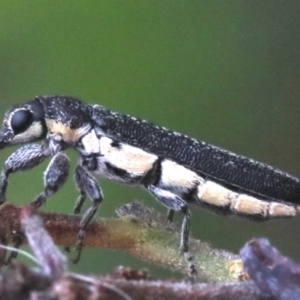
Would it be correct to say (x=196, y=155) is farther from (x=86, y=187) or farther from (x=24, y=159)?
(x=24, y=159)

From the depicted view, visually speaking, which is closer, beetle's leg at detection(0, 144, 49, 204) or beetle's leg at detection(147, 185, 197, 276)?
beetle's leg at detection(147, 185, 197, 276)

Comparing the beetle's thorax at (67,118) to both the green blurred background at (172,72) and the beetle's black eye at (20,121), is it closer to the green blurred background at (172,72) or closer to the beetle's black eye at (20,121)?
the beetle's black eye at (20,121)

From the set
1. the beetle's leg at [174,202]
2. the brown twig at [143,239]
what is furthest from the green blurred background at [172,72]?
the brown twig at [143,239]

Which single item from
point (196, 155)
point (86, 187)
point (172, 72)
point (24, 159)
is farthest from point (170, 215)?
point (172, 72)

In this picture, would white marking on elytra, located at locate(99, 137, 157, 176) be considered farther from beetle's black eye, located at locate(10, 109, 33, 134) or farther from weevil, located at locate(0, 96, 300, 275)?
beetle's black eye, located at locate(10, 109, 33, 134)

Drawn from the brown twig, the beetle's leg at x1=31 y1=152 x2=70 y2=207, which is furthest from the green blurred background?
the brown twig

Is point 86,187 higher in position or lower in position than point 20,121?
lower

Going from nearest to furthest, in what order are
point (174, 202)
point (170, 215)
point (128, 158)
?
point (170, 215), point (174, 202), point (128, 158)
